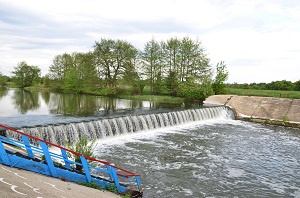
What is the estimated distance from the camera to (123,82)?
152 feet

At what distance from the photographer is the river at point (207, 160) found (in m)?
9.82

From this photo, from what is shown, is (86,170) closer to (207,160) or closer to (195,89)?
(207,160)

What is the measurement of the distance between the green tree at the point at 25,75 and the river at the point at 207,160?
68.5 m

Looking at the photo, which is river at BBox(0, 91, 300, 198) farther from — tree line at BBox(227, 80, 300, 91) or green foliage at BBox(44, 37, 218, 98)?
tree line at BBox(227, 80, 300, 91)

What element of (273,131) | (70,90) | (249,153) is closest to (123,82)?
(70,90)

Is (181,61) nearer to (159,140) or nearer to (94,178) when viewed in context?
(159,140)

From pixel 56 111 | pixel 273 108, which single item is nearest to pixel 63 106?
pixel 56 111

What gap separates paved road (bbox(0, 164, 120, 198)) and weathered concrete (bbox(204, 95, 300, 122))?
1005 inches

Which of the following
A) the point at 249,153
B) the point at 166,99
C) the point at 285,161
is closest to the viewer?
the point at 285,161

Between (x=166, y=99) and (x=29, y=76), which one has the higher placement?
(x=29, y=76)

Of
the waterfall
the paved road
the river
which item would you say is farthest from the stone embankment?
the paved road

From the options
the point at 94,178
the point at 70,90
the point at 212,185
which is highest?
the point at 70,90

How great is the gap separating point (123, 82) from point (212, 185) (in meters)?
37.9

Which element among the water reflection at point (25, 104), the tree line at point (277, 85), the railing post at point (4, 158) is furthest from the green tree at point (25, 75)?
the railing post at point (4, 158)
